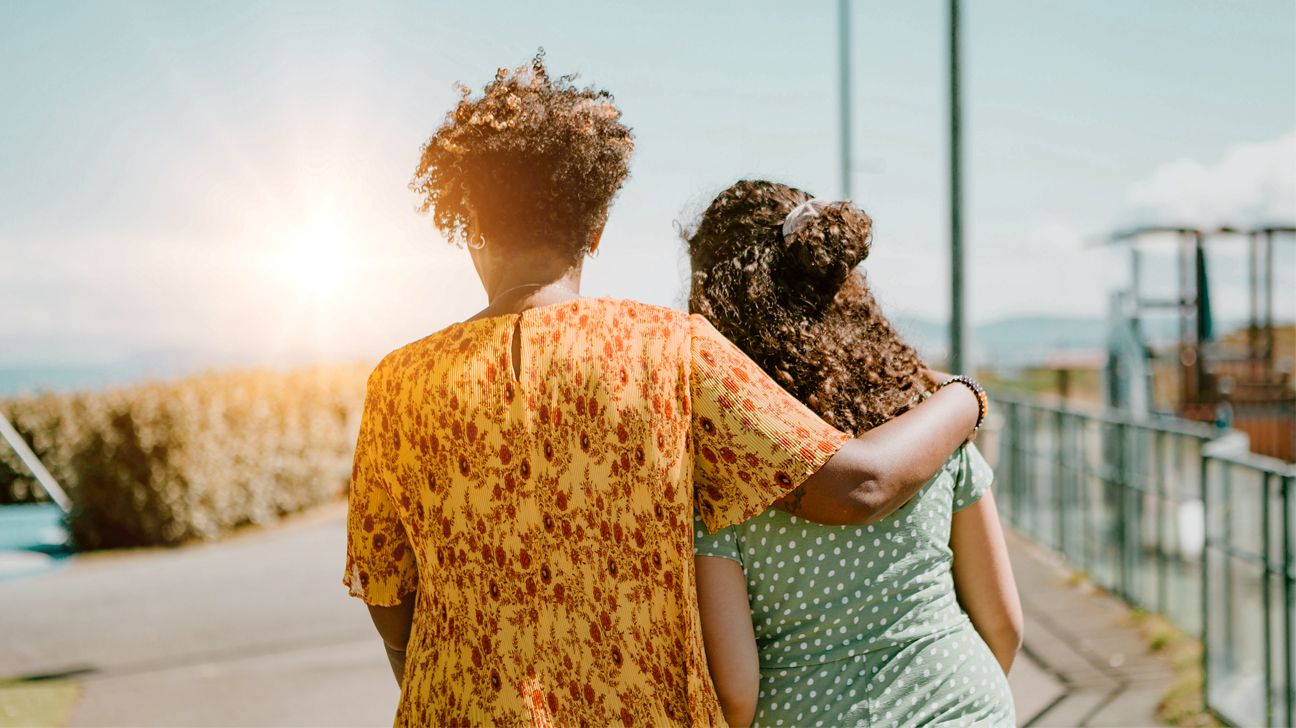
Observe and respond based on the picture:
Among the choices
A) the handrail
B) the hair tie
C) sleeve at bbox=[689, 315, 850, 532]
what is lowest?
the handrail

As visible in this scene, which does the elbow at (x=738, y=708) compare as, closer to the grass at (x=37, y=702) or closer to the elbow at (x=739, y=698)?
the elbow at (x=739, y=698)

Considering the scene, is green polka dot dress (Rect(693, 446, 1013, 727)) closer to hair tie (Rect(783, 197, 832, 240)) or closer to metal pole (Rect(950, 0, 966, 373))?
hair tie (Rect(783, 197, 832, 240))

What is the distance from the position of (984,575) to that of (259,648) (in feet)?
17.9

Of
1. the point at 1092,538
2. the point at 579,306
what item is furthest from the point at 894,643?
the point at 1092,538

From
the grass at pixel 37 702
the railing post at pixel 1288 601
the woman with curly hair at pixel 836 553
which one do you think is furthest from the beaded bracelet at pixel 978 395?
the grass at pixel 37 702

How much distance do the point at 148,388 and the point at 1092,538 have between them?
8585 millimetres

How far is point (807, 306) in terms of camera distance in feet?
5.51

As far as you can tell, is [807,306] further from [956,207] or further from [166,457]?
[166,457]

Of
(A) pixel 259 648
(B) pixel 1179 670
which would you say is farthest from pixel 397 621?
(A) pixel 259 648

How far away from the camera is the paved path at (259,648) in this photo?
5039 millimetres

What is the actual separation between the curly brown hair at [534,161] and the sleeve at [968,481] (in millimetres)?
670

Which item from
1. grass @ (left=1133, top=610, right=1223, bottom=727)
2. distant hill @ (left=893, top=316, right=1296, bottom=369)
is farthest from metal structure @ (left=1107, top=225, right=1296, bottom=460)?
grass @ (left=1133, top=610, right=1223, bottom=727)

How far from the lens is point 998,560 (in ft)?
5.76

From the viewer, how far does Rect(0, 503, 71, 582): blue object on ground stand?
10380 millimetres
